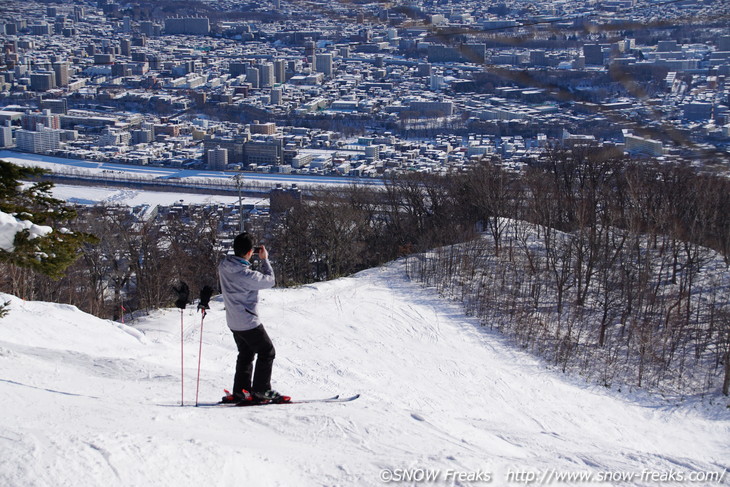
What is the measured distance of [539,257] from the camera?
1302 centimetres

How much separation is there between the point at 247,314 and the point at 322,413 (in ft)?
2.17

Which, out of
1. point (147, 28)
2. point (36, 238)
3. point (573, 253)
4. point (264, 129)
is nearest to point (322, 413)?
point (36, 238)

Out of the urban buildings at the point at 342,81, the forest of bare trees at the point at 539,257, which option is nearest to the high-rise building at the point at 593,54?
the urban buildings at the point at 342,81

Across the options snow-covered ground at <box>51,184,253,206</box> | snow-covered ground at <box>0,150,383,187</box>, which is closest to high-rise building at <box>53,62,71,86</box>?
snow-covered ground at <box>0,150,383,187</box>

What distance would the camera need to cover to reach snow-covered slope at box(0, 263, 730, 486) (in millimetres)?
3383

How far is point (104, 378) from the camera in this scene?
4.87m

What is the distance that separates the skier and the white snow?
1.60 metres

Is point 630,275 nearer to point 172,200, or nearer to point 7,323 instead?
point 7,323

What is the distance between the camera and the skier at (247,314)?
4309mm

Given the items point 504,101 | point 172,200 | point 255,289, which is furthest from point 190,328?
point 504,101

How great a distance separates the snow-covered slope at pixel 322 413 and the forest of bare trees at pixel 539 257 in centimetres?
135

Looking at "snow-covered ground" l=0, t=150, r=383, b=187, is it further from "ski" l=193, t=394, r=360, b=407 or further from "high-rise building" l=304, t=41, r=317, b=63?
"ski" l=193, t=394, r=360, b=407

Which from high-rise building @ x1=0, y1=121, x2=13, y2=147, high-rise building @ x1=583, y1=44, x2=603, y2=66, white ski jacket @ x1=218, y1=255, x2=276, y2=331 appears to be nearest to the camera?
white ski jacket @ x1=218, y1=255, x2=276, y2=331

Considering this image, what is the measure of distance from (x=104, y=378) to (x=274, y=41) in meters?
47.1
